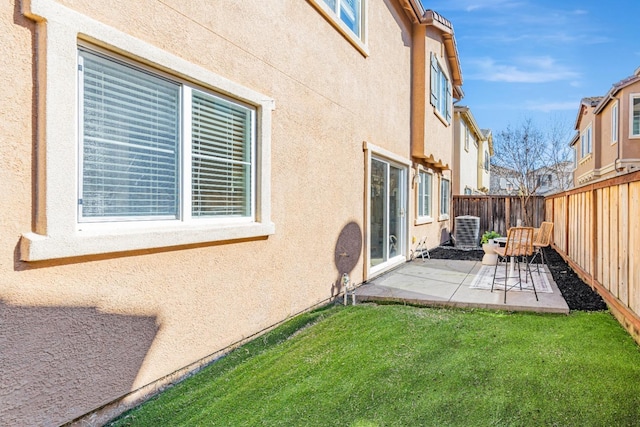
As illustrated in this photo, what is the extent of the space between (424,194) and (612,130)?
12.7 metres

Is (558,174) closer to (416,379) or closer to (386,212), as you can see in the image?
(386,212)

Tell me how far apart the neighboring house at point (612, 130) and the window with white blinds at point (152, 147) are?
56.5 ft

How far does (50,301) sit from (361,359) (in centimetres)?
277

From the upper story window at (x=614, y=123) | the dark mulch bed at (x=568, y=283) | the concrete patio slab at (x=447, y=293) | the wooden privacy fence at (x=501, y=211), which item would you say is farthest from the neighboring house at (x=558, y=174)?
the concrete patio slab at (x=447, y=293)

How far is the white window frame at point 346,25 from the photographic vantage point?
6068 millimetres

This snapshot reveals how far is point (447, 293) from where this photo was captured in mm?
7004

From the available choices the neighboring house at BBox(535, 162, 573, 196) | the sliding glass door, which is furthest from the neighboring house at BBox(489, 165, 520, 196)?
the sliding glass door

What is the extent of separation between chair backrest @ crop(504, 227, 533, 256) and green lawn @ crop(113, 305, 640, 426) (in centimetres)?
189

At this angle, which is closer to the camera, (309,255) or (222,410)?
(222,410)

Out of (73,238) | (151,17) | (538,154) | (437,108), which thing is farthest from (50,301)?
(538,154)

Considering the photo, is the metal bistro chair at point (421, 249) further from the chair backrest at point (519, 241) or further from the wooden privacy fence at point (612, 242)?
the chair backrest at point (519, 241)

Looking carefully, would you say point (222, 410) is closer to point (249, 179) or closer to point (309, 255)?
point (249, 179)

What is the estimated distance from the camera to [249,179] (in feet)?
15.6

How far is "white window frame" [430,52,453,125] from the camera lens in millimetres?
11891
